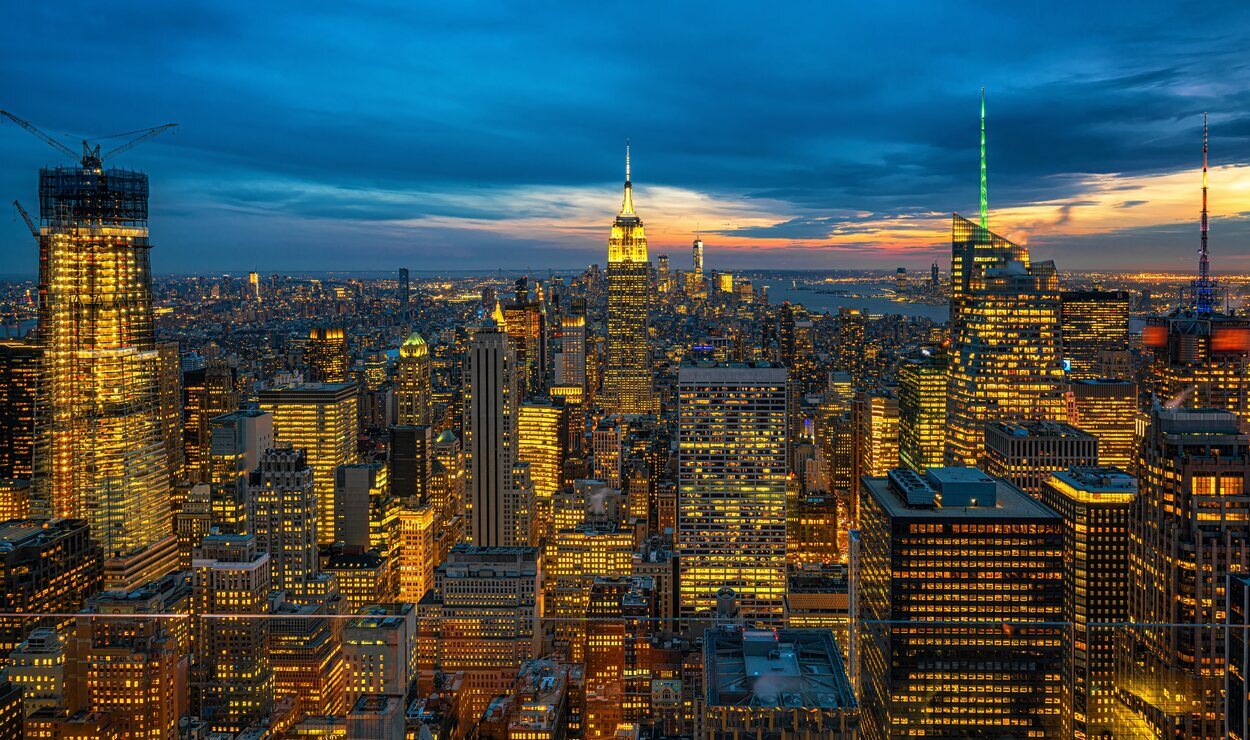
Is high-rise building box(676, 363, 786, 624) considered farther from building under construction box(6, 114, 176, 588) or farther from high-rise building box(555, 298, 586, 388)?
high-rise building box(555, 298, 586, 388)

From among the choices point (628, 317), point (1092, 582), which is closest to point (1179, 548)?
point (1092, 582)

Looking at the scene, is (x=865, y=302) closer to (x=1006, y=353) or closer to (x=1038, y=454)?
(x=1006, y=353)

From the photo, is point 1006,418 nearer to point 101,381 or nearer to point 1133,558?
point 1133,558

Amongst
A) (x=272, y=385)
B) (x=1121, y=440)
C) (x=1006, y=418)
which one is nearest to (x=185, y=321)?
(x=272, y=385)

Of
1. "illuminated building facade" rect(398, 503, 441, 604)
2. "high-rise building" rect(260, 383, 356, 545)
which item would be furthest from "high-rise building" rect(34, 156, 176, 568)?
"illuminated building facade" rect(398, 503, 441, 604)

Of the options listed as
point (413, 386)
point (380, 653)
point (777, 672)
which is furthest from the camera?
point (413, 386)
